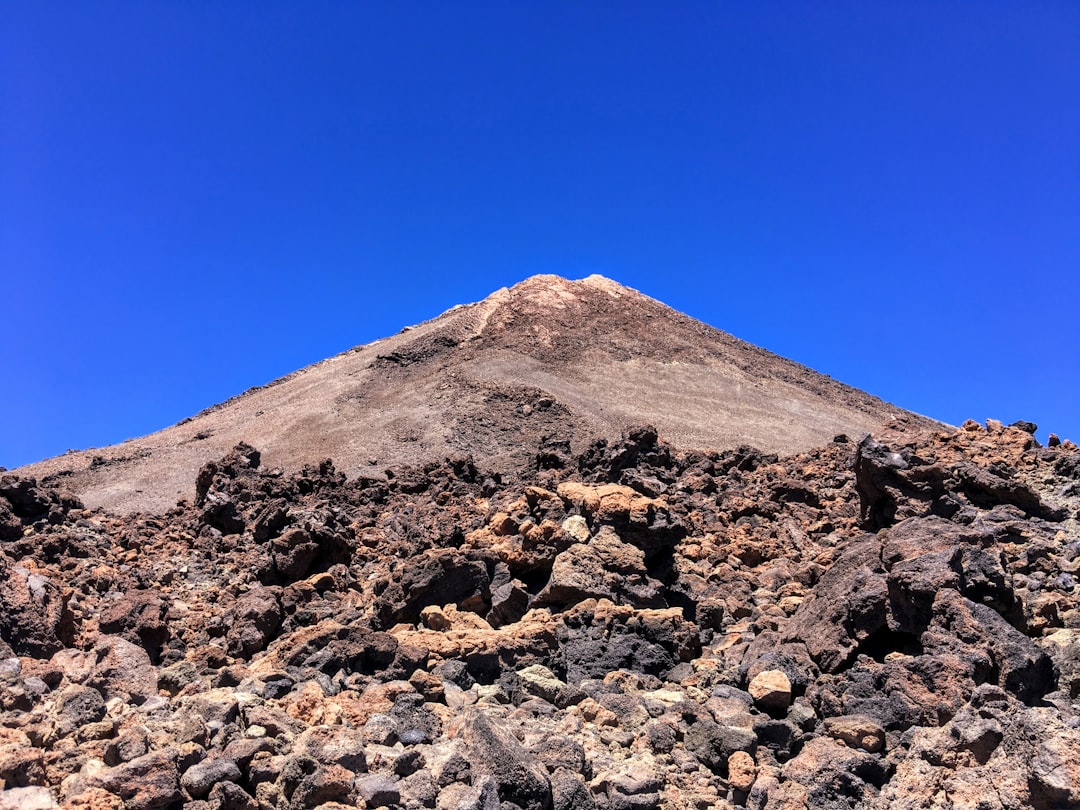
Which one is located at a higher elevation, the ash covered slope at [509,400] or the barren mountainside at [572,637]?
the ash covered slope at [509,400]

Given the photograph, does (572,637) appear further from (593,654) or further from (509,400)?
(509,400)

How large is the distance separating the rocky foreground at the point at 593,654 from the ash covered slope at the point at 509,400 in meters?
8.84

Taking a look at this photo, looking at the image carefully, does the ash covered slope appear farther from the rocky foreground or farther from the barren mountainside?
the rocky foreground

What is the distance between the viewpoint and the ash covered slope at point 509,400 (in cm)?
2420

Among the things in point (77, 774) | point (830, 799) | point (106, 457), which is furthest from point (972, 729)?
point (106, 457)

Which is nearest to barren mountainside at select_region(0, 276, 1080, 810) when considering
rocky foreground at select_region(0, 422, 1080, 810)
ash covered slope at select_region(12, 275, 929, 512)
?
rocky foreground at select_region(0, 422, 1080, 810)

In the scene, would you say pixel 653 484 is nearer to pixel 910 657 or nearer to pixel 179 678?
pixel 910 657

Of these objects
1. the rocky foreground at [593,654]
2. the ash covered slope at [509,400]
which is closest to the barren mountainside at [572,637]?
the rocky foreground at [593,654]

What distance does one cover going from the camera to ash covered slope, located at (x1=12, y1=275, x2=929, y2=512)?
79.4 ft

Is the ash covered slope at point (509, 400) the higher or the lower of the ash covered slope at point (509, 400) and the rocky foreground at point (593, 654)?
the higher

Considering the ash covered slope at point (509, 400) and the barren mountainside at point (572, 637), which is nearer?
the barren mountainside at point (572, 637)

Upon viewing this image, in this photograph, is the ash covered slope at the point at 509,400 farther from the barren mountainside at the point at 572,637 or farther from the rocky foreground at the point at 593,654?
the rocky foreground at the point at 593,654

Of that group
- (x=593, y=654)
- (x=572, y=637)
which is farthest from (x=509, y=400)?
(x=593, y=654)

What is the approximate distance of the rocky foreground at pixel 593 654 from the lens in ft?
17.1
